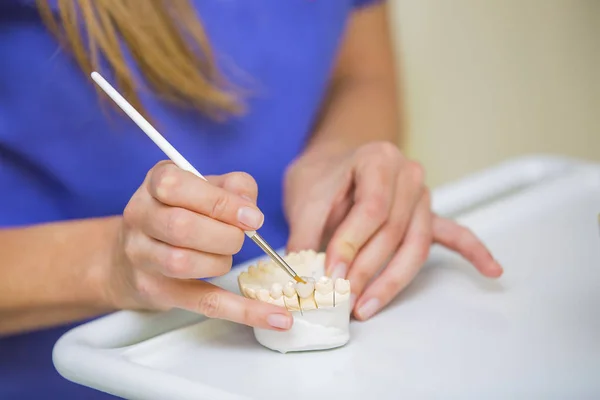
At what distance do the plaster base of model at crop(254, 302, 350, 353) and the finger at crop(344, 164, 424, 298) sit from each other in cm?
6

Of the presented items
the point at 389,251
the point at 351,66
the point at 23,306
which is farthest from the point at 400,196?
the point at 351,66

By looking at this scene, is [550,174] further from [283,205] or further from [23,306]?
[23,306]

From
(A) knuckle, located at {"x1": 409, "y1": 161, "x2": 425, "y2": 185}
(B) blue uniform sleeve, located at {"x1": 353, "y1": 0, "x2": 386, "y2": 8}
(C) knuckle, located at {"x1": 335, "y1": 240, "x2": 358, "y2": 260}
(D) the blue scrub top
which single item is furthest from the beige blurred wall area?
(C) knuckle, located at {"x1": 335, "y1": 240, "x2": 358, "y2": 260}

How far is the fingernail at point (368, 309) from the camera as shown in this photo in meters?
0.54

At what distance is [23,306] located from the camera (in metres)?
0.59

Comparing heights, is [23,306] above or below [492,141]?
A: below

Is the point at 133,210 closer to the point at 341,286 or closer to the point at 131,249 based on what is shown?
the point at 131,249

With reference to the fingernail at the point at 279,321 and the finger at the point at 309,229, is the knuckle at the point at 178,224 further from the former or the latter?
the finger at the point at 309,229

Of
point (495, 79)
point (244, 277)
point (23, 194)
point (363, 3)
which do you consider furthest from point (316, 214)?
point (495, 79)

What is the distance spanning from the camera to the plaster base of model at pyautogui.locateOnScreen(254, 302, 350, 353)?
490 millimetres

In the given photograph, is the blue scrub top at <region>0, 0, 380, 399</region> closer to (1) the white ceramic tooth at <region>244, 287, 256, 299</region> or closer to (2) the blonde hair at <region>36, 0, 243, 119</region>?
(2) the blonde hair at <region>36, 0, 243, 119</region>

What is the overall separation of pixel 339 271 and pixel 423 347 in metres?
0.09

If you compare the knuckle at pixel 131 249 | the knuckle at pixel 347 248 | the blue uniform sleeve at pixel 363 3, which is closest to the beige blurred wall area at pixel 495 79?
the blue uniform sleeve at pixel 363 3

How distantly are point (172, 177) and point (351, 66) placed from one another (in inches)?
23.2
